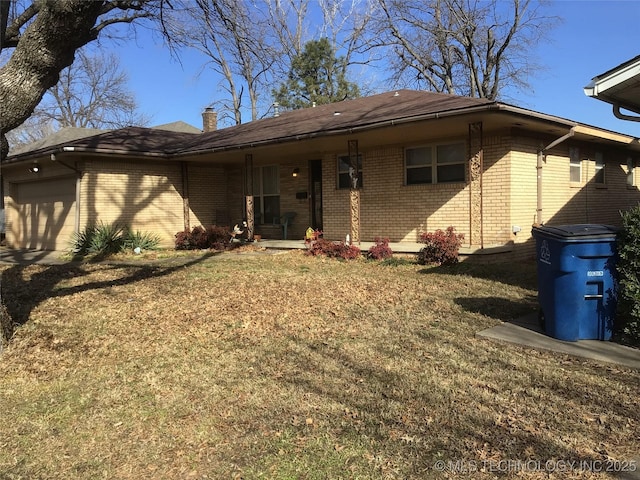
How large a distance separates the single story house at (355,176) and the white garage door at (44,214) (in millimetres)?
66

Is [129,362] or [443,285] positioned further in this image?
[443,285]

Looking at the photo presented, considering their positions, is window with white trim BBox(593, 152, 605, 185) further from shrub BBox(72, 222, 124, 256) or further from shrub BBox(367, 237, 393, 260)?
shrub BBox(72, 222, 124, 256)

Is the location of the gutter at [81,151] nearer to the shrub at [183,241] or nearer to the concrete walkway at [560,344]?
the shrub at [183,241]

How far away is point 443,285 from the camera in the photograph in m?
8.21

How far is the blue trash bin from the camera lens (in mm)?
4801

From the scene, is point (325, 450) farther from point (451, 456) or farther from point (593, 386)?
point (593, 386)

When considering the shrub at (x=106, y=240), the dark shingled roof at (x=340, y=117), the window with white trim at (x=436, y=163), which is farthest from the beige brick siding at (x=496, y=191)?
the shrub at (x=106, y=240)

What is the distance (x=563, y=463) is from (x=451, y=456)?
0.64m

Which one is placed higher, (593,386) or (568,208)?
(568,208)

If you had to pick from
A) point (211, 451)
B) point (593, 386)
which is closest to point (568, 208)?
point (593, 386)

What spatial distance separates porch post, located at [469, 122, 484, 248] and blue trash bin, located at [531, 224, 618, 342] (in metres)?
5.46

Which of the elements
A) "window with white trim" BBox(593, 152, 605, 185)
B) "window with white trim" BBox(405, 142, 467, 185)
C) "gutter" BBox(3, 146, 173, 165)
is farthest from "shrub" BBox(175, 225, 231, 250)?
"window with white trim" BBox(593, 152, 605, 185)

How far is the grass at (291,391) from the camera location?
304cm

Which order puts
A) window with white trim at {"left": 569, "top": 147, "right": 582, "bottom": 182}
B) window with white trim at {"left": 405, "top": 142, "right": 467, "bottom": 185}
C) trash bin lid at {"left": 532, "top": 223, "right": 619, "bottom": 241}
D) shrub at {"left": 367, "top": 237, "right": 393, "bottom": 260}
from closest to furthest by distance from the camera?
trash bin lid at {"left": 532, "top": 223, "right": 619, "bottom": 241}
shrub at {"left": 367, "top": 237, "right": 393, "bottom": 260}
window with white trim at {"left": 405, "top": 142, "right": 467, "bottom": 185}
window with white trim at {"left": 569, "top": 147, "right": 582, "bottom": 182}
